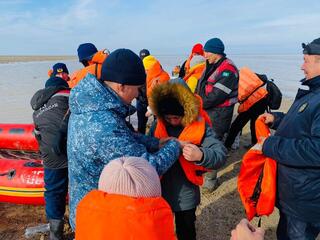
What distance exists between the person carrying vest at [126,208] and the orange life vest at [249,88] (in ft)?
13.3

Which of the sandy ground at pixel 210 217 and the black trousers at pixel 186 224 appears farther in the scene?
the sandy ground at pixel 210 217

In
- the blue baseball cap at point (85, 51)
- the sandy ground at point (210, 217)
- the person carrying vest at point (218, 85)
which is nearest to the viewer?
the sandy ground at point (210, 217)

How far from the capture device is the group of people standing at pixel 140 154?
1.17m

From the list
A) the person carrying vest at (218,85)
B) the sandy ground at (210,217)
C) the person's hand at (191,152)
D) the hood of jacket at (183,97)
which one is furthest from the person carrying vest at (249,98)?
the person's hand at (191,152)

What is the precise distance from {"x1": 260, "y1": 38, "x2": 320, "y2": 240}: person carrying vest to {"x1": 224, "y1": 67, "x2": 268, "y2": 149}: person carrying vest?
2.79m

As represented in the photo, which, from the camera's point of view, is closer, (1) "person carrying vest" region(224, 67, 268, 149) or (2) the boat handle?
(2) the boat handle

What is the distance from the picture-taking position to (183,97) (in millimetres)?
2322

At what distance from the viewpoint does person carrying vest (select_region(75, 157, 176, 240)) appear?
1.11m

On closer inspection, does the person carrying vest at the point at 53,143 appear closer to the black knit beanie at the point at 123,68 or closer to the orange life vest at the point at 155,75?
the black knit beanie at the point at 123,68

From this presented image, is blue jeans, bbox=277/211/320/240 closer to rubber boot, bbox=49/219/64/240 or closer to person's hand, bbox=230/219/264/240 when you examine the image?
person's hand, bbox=230/219/264/240

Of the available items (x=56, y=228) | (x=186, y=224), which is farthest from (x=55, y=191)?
(x=186, y=224)

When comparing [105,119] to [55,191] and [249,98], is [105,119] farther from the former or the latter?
[249,98]

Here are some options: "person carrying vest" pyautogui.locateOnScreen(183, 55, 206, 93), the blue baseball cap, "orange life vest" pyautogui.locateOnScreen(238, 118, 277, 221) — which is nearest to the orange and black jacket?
"orange life vest" pyautogui.locateOnScreen(238, 118, 277, 221)

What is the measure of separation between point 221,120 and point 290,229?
2.20m
